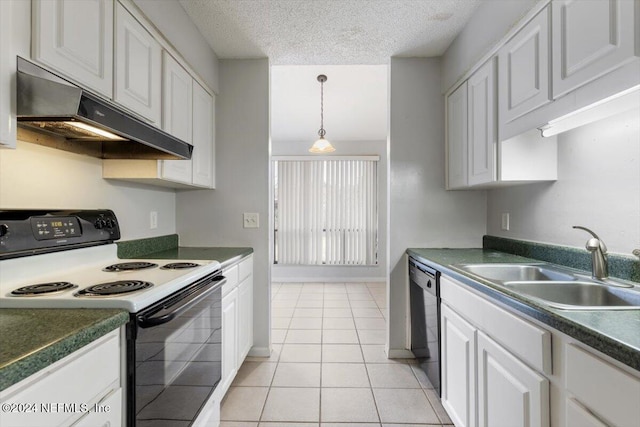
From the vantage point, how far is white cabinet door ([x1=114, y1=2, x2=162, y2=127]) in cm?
133

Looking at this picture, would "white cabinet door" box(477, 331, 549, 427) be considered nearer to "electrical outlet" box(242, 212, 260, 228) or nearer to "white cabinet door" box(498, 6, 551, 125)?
"white cabinet door" box(498, 6, 551, 125)

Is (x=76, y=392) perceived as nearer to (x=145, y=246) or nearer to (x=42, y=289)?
(x=42, y=289)

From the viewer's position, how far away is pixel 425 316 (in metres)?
2.03

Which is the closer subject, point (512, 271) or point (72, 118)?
point (72, 118)

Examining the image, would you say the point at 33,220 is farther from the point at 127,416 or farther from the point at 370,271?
the point at 370,271

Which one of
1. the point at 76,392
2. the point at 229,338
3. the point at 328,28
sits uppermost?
the point at 328,28

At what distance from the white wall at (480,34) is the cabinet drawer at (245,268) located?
2094 mm

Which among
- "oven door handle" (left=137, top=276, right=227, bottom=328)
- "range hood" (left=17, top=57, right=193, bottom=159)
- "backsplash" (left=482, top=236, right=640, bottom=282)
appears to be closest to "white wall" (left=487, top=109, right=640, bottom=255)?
"backsplash" (left=482, top=236, right=640, bottom=282)

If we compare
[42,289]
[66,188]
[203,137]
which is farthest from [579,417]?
[203,137]

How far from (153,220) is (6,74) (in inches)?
55.6

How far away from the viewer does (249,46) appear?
7.64 feet

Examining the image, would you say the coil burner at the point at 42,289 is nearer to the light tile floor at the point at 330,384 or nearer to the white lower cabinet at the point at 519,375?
the light tile floor at the point at 330,384

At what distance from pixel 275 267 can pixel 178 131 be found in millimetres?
3592

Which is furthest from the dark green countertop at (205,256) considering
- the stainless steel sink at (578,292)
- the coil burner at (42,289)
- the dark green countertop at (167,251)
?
the stainless steel sink at (578,292)
